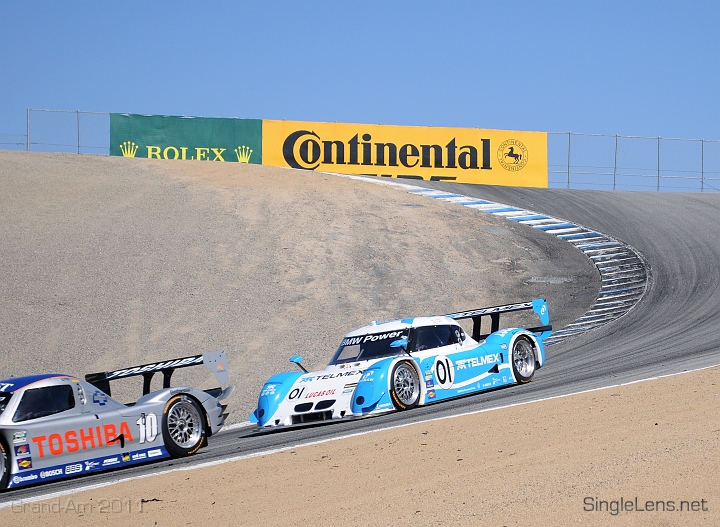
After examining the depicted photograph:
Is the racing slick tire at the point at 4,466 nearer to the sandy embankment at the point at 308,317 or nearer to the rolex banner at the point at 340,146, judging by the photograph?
the sandy embankment at the point at 308,317

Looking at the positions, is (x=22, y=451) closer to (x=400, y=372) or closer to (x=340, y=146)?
(x=400, y=372)

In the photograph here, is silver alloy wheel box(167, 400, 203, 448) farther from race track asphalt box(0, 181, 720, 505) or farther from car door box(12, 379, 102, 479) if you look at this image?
car door box(12, 379, 102, 479)

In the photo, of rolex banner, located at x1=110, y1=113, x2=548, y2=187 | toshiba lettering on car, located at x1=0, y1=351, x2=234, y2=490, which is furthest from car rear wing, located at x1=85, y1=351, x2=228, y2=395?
rolex banner, located at x1=110, y1=113, x2=548, y2=187

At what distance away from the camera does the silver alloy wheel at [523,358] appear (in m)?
13.4

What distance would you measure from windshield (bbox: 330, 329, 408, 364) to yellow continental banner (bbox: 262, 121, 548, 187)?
21850 mm

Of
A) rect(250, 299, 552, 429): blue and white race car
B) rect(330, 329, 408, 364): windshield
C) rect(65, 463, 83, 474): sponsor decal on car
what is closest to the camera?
rect(65, 463, 83, 474): sponsor decal on car

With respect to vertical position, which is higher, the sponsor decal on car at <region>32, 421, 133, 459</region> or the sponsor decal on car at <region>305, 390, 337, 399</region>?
the sponsor decal on car at <region>305, 390, 337, 399</region>

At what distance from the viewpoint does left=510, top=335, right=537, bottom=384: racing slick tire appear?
13289mm

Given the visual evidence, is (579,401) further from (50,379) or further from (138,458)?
(50,379)

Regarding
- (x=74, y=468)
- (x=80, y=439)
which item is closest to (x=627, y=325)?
(x=80, y=439)

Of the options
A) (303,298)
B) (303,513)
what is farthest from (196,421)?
(303,298)

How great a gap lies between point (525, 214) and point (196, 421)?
64.9 ft

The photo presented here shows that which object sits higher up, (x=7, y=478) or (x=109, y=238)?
(x=109, y=238)

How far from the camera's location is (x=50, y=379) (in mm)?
9305
